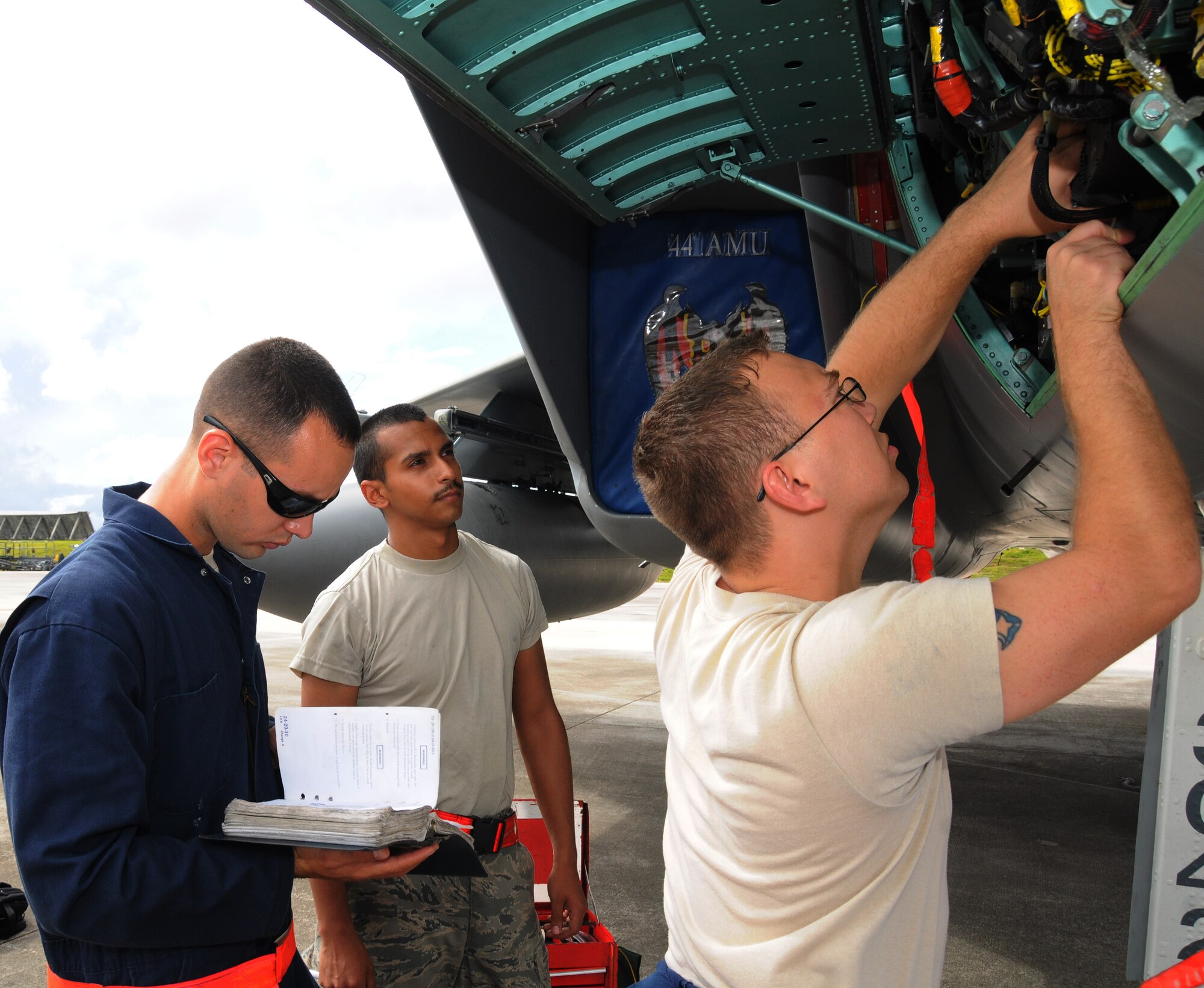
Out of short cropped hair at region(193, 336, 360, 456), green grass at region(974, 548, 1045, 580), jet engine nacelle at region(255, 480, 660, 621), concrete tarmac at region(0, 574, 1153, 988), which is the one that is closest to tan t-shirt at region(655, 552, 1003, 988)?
short cropped hair at region(193, 336, 360, 456)

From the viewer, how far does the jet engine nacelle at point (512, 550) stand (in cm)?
552

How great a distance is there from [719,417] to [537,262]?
111 inches

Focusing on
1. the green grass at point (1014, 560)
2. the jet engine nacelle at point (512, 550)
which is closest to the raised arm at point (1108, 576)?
the jet engine nacelle at point (512, 550)

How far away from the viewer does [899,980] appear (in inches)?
45.8

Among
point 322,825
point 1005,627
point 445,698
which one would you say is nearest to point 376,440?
point 445,698

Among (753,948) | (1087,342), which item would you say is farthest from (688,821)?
(1087,342)

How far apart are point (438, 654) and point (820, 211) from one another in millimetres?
1617

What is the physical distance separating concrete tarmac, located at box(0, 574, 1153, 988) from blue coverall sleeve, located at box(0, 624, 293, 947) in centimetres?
252

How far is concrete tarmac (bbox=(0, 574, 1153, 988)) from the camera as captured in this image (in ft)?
11.3

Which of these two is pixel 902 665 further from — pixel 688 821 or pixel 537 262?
pixel 537 262

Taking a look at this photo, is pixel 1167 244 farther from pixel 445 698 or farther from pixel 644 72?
pixel 445 698

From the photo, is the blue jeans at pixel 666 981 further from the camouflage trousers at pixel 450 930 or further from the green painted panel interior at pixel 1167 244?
the green painted panel interior at pixel 1167 244

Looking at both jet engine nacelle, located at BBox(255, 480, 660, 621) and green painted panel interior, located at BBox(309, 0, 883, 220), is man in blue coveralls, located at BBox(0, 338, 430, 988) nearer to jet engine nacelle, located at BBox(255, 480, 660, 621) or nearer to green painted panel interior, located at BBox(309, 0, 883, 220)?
green painted panel interior, located at BBox(309, 0, 883, 220)

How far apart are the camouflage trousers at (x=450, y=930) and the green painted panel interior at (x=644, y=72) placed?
2093 mm
